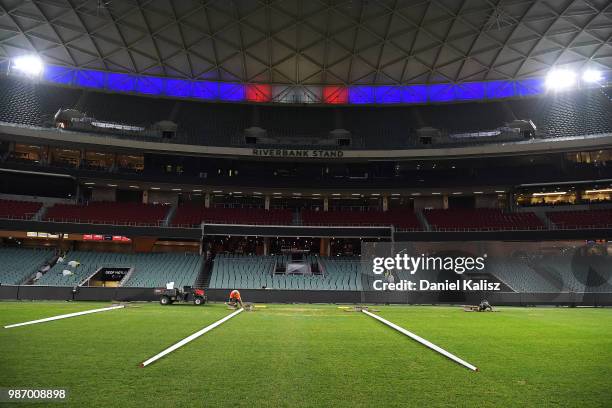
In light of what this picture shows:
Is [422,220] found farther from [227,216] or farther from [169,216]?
[169,216]

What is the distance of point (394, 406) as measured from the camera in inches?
211

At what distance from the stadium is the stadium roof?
0.22 meters

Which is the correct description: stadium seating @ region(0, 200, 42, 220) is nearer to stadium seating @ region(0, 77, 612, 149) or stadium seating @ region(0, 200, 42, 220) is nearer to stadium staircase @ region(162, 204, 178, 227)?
stadium seating @ region(0, 77, 612, 149)

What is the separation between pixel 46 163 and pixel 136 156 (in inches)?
361

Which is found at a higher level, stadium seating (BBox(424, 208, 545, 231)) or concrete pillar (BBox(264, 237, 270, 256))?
stadium seating (BBox(424, 208, 545, 231))

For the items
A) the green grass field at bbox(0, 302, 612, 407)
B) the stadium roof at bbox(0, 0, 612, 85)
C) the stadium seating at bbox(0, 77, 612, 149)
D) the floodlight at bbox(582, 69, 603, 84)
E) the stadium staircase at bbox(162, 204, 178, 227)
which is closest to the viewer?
the green grass field at bbox(0, 302, 612, 407)

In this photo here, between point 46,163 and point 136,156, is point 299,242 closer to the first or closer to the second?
point 136,156

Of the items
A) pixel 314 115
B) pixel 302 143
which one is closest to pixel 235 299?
pixel 302 143

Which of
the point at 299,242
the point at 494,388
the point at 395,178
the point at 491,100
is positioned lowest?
the point at 494,388

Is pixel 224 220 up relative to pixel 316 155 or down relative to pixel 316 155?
down

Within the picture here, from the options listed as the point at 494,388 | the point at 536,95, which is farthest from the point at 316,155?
the point at 494,388

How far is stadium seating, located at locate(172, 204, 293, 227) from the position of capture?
4412cm

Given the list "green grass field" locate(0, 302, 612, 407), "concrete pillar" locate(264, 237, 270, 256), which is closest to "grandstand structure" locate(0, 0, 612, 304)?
"concrete pillar" locate(264, 237, 270, 256)

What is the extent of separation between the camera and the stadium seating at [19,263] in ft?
112
